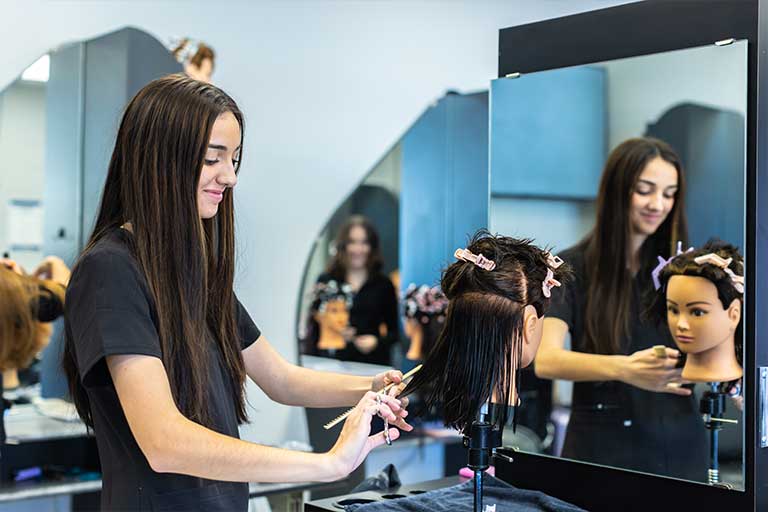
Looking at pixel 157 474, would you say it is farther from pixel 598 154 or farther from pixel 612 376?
pixel 598 154

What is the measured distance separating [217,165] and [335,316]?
247 cm

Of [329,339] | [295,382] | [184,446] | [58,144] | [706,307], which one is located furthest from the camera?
[329,339]

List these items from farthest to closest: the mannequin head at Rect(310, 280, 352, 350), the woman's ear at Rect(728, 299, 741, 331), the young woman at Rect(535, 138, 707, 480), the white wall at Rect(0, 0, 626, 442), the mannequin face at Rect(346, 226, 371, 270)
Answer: the mannequin face at Rect(346, 226, 371, 270), the mannequin head at Rect(310, 280, 352, 350), the white wall at Rect(0, 0, 626, 442), the young woman at Rect(535, 138, 707, 480), the woman's ear at Rect(728, 299, 741, 331)

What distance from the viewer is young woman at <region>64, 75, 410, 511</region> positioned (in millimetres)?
1282

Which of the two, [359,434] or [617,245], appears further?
[617,245]

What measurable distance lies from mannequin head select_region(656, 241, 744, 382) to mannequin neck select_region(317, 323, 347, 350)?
6.21 ft

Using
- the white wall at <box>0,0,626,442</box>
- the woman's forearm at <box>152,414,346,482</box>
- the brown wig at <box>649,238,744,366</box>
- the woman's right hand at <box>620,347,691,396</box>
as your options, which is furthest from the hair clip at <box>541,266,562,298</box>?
the white wall at <box>0,0,626,442</box>

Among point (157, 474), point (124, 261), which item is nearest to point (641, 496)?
point (157, 474)

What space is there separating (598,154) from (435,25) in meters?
1.28

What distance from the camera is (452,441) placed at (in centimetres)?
408

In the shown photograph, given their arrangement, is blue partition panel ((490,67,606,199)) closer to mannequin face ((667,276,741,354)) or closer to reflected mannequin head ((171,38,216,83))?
mannequin face ((667,276,741,354))

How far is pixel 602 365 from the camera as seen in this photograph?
222 cm

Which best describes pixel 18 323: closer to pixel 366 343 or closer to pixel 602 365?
pixel 366 343

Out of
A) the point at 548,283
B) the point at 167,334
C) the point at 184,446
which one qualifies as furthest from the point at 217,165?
the point at 548,283
